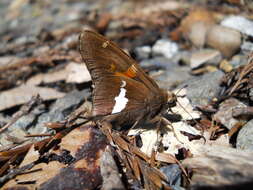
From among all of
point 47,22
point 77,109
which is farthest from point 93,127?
point 47,22

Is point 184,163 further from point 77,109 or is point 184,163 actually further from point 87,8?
point 87,8

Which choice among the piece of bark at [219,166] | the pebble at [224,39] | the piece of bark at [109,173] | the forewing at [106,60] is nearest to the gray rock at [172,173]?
the piece of bark at [219,166]

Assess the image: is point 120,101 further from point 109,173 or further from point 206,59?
point 206,59

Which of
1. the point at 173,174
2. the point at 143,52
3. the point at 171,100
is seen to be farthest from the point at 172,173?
the point at 143,52

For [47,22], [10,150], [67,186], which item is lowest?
[67,186]

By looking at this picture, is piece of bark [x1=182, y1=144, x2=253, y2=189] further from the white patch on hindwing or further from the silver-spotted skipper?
the white patch on hindwing

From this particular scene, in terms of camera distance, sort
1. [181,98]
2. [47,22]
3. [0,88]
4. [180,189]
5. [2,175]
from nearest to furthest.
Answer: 1. [180,189]
2. [2,175]
3. [181,98]
4. [0,88]
5. [47,22]

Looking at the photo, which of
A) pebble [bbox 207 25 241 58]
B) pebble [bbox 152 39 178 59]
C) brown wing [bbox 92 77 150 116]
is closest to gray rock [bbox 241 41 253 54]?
pebble [bbox 207 25 241 58]

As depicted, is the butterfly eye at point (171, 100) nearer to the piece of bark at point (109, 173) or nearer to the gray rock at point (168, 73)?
the gray rock at point (168, 73)

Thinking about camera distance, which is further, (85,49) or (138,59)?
(138,59)
